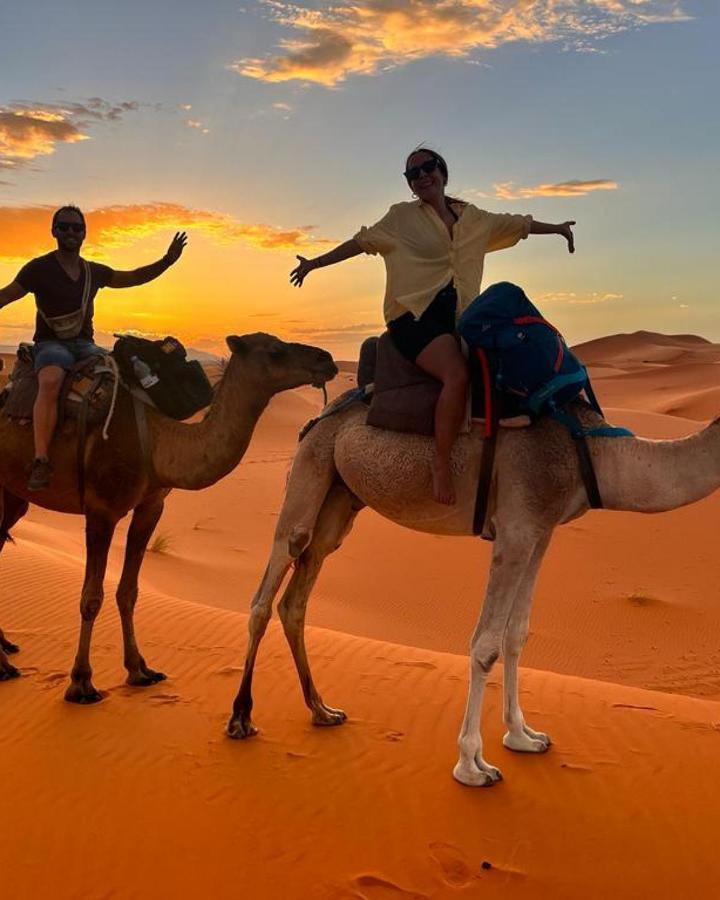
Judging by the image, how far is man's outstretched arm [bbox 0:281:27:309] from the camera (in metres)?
6.13

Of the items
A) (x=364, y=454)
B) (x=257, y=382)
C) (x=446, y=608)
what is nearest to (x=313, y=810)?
(x=364, y=454)

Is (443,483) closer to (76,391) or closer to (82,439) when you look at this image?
(82,439)

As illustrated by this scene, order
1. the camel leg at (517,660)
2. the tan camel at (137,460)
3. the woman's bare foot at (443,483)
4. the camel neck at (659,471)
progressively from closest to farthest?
1. the camel neck at (659,471)
2. the woman's bare foot at (443,483)
3. the camel leg at (517,660)
4. the tan camel at (137,460)

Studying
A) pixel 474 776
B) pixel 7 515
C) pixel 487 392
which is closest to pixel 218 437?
pixel 487 392

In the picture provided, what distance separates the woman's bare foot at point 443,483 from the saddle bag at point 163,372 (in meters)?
2.19

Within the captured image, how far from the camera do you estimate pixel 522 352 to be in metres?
4.53

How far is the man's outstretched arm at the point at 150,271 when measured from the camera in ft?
21.5

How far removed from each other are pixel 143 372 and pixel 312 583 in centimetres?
208

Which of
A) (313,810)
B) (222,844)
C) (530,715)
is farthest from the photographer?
(530,715)

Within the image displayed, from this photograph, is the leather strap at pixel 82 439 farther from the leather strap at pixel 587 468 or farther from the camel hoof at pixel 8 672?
the leather strap at pixel 587 468

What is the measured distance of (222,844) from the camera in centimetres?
424

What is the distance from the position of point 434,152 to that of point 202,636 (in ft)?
17.3

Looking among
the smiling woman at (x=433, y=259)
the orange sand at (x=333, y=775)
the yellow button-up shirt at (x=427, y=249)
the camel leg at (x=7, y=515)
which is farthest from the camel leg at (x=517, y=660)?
the camel leg at (x=7, y=515)

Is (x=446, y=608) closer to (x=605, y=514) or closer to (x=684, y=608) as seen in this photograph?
(x=684, y=608)
